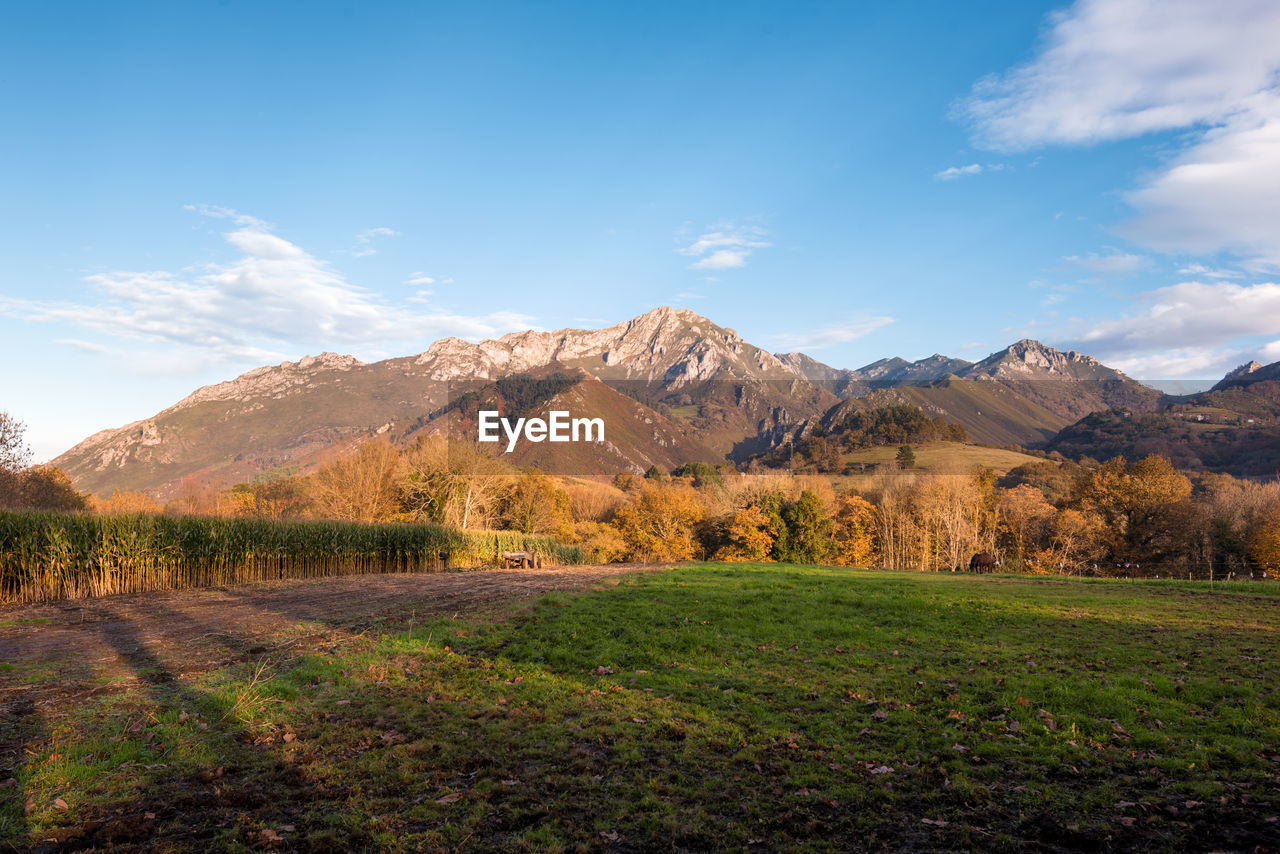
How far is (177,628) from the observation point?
14.7m

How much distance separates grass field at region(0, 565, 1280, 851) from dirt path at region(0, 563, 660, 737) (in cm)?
95

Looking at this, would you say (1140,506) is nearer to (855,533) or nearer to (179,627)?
(855,533)

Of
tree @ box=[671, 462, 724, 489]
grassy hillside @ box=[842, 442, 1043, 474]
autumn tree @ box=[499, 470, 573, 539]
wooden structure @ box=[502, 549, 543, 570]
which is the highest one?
grassy hillside @ box=[842, 442, 1043, 474]

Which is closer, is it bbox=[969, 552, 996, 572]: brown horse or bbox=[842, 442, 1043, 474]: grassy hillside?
bbox=[969, 552, 996, 572]: brown horse

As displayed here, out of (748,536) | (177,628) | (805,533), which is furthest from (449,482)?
(177,628)

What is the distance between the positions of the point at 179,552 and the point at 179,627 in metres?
11.9

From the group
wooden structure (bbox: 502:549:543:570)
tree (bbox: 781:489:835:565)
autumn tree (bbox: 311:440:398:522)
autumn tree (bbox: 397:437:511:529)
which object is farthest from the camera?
tree (bbox: 781:489:835:565)

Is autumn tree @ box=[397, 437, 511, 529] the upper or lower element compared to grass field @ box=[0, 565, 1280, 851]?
upper

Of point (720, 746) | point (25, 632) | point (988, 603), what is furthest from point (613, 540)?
point (720, 746)

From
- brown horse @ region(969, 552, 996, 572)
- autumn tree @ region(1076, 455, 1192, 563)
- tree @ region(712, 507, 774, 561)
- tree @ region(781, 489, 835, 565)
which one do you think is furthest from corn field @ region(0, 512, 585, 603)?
autumn tree @ region(1076, 455, 1192, 563)

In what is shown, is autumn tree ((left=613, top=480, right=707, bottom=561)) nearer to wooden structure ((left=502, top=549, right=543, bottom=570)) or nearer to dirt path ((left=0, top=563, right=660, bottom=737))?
wooden structure ((left=502, top=549, right=543, bottom=570))

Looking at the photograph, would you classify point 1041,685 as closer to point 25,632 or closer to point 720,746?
point 720,746

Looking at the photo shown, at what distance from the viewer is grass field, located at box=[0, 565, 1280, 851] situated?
547cm

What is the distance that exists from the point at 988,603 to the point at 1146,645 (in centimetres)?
630
